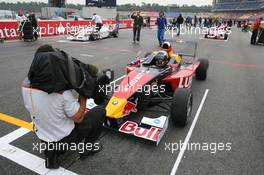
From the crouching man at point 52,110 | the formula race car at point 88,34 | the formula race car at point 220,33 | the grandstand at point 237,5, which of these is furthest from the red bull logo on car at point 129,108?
the grandstand at point 237,5

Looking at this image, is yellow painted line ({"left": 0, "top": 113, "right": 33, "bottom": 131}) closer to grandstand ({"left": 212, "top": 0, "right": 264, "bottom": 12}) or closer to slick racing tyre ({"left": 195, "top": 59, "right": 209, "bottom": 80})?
slick racing tyre ({"left": 195, "top": 59, "right": 209, "bottom": 80})

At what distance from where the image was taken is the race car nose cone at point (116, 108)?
3587 millimetres

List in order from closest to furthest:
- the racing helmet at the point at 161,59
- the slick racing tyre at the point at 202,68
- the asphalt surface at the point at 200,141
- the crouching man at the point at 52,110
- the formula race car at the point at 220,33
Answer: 1. the crouching man at the point at 52,110
2. the asphalt surface at the point at 200,141
3. the racing helmet at the point at 161,59
4. the slick racing tyre at the point at 202,68
5. the formula race car at the point at 220,33

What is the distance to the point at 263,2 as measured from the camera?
77.8 meters

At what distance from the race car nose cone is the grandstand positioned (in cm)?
8640

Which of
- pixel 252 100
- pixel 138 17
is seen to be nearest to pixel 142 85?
pixel 252 100

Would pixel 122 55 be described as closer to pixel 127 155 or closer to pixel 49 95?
pixel 127 155

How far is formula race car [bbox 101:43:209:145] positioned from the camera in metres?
3.59

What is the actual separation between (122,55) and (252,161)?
7989 millimetres

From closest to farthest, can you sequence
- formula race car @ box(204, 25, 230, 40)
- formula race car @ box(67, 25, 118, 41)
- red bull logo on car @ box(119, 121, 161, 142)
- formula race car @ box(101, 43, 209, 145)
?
red bull logo on car @ box(119, 121, 161, 142)
formula race car @ box(101, 43, 209, 145)
formula race car @ box(67, 25, 118, 41)
formula race car @ box(204, 25, 230, 40)

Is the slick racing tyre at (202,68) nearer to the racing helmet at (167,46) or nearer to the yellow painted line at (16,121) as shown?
the racing helmet at (167,46)

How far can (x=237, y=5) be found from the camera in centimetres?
9188

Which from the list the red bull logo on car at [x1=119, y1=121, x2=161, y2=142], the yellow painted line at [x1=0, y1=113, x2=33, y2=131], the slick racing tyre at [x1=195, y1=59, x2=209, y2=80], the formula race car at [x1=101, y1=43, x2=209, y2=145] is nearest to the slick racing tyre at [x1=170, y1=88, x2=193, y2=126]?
the formula race car at [x1=101, y1=43, x2=209, y2=145]

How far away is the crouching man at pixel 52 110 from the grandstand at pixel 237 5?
87.5m
